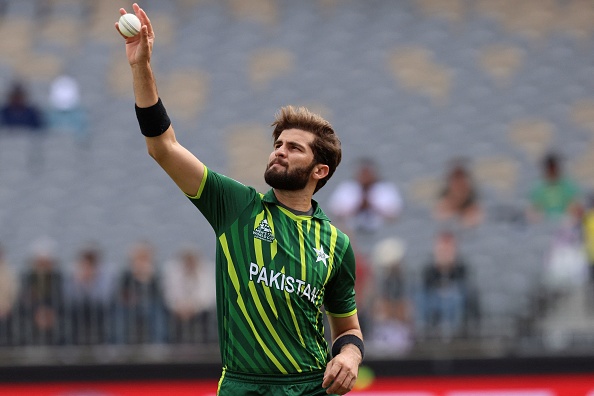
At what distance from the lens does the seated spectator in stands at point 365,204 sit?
10.7 m

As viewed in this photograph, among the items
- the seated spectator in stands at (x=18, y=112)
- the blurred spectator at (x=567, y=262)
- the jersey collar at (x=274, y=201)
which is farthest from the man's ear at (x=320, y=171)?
the seated spectator in stands at (x=18, y=112)

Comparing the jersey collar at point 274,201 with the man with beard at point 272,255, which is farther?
the jersey collar at point 274,201

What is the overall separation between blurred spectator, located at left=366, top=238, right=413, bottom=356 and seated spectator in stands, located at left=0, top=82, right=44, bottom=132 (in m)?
5.50

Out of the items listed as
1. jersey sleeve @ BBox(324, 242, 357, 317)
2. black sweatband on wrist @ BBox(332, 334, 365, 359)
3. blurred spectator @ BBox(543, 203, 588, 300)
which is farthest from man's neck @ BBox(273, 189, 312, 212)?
blurred spectator @ BBox(543, 203, 588, 300)

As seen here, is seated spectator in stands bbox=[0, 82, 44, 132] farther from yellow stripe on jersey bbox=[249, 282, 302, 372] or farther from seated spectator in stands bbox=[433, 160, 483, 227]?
yellow stripe on jersey bbox=[249, 282, 302, 372]

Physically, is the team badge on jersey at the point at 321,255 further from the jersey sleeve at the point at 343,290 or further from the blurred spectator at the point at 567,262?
the blurred spectator at the point at 567,262

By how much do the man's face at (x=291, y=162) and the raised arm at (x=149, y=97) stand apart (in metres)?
0.38

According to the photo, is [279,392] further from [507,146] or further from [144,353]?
[507,146]

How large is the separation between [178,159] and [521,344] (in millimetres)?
6315

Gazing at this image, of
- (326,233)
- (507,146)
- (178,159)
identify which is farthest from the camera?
(507,146)

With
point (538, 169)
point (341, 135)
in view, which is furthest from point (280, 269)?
point (341, 135)

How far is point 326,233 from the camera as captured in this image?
4.81 m

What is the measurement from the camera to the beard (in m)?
4.63

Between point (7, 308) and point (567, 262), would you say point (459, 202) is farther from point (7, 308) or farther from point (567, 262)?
point (7, 308)
